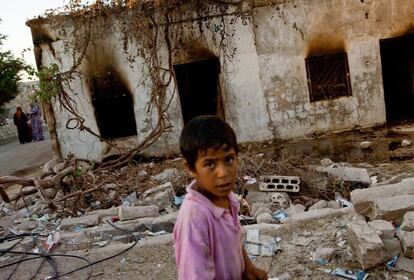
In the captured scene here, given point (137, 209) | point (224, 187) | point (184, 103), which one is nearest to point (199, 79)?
point (184, 103)

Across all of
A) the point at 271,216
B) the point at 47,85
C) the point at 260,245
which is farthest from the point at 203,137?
the point at 47,85

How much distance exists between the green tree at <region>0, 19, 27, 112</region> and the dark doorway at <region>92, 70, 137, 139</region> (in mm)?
10418

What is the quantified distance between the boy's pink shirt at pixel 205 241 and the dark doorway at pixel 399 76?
1029 cm

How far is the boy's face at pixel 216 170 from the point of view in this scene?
1.58 m

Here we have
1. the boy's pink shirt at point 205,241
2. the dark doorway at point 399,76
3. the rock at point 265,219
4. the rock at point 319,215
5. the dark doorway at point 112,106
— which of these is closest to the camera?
the boy's pink shirt at point 205,241

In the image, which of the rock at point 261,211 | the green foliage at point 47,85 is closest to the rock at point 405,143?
the rock at point 261,211

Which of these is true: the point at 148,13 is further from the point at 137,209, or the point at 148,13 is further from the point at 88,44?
the point at 137,209

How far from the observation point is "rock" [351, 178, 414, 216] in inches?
151

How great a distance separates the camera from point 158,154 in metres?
9.59

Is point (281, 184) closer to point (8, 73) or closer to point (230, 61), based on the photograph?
point (230, 61)

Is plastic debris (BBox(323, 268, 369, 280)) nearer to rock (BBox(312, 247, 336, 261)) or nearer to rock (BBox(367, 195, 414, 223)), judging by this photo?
rock (BBox(312, 247, 336, 261))

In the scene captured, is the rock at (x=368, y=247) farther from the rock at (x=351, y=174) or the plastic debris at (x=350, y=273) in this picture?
the rock at (x=351, y=174)

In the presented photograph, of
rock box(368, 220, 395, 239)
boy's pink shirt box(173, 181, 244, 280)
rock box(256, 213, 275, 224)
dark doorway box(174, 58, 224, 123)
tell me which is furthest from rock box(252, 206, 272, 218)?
dark doorway box(174, 58, 224, 123)

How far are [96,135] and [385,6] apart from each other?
711 centimetres
